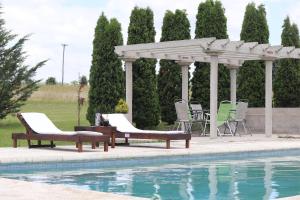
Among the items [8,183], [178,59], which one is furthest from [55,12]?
[8,183]

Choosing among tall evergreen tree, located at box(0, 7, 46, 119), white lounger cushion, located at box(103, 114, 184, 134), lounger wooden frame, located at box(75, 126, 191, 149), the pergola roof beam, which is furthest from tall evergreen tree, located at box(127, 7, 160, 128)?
lounger wooden frame, located at box(75, 126, 191, 149)

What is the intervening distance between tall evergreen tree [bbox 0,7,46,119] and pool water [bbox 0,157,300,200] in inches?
619

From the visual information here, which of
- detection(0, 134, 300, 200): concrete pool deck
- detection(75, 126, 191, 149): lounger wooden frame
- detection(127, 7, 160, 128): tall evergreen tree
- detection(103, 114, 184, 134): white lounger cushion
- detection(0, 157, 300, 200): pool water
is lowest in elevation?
detection(0, 157, 300, 200): pool water

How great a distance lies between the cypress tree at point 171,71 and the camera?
2311cm

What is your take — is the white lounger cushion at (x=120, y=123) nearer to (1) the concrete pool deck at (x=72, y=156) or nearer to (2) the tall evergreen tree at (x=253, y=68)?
(1) the concrete pool deck at (x=72, y=156)

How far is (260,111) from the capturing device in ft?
71.5

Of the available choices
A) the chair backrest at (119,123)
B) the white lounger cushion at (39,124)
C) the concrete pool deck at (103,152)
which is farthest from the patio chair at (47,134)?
the chair backrest at (119,123)

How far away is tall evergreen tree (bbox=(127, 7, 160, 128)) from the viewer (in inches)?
869

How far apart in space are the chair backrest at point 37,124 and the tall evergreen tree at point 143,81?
847 cm

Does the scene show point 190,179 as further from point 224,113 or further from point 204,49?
point 224,113

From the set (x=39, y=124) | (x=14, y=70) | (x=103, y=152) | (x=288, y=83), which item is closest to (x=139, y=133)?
(x=103, y=152)

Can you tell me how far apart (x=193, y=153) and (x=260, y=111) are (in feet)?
31.8

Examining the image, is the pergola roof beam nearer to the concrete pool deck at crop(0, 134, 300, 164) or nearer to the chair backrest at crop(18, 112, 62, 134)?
the concrete pool deck at crop(0, 134, 300, 164)

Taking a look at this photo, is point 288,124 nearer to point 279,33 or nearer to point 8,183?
point 279,33
